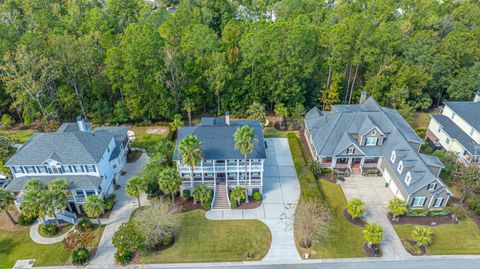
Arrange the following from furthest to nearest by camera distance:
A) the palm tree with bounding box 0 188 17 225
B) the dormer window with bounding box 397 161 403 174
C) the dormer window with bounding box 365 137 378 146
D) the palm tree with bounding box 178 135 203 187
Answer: the dormer window with bounding box 365 137 378 146, the dormer window with bounding box 397 161 403 174, the palm tree with bounding box 178 135 203 187, the palm tree with bounding box 0 188 17 225

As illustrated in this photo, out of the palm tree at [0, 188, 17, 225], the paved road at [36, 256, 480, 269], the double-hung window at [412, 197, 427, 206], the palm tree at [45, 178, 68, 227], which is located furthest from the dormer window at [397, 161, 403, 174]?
the palm tree at [0, 188, 17, 225]

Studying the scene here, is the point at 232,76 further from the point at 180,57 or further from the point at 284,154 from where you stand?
the point at 284,154

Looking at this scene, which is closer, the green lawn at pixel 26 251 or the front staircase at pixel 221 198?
the green lawn at pixel 26 251

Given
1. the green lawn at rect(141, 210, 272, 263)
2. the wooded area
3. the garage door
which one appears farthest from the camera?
the wooded area

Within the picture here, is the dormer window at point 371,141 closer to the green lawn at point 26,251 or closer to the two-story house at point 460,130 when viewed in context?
the two-story house at point 460,130

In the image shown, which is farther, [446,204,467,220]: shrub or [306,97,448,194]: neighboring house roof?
[306,97,448,194]: neighboring house roof

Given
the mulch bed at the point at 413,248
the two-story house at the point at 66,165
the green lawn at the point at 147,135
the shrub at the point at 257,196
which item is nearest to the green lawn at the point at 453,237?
the mulch bed at the point at 413,248

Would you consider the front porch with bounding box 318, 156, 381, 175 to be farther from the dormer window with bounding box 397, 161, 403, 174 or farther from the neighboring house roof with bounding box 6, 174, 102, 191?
the neighboring house roof with bounding box 6, 174, 102, 191
